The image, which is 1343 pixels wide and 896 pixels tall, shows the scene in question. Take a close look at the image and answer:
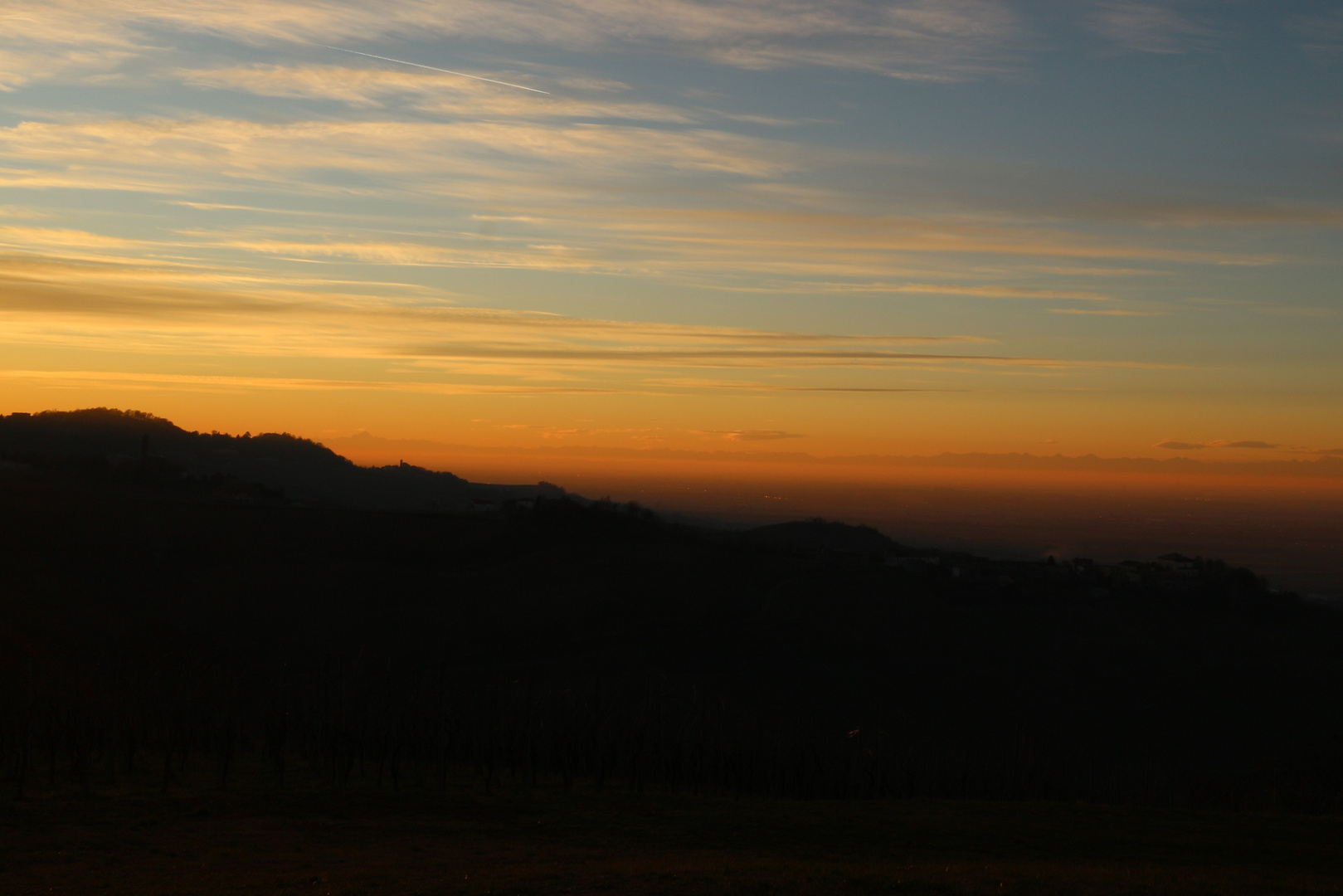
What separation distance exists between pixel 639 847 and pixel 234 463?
96905 mm

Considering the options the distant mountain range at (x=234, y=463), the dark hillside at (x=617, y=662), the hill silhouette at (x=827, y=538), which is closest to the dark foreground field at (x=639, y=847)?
the dark hillside at (x=617, y=662)

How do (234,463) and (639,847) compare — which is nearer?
(639,847)

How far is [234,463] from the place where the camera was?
102m

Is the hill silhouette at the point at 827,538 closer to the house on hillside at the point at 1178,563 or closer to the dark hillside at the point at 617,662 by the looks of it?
the dark hillside at the point at 617,662

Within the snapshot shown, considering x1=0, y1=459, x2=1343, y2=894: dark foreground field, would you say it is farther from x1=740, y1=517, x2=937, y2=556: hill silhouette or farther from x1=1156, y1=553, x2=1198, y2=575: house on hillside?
x1=740, y1=517, x2=937, y2=556: hill silhouette

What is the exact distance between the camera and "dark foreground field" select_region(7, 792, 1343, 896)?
11750 millimetres

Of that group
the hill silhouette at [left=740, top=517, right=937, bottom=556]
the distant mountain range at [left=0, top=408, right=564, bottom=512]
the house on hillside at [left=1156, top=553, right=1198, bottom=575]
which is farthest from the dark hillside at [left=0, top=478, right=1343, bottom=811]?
the distant mountain range at [left=0, top=408, right=564, bottom=512]

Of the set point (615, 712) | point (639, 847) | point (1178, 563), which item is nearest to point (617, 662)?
point (615, 712)

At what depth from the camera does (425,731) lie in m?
22.8

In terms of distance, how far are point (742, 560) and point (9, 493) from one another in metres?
36.6

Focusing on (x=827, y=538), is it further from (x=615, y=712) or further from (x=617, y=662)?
(x=615, y=712)

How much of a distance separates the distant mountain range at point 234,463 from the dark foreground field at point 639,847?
2267 inches

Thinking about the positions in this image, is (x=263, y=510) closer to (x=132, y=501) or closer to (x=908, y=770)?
(x=132, y=501)

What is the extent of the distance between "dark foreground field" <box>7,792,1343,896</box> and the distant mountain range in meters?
57.6
